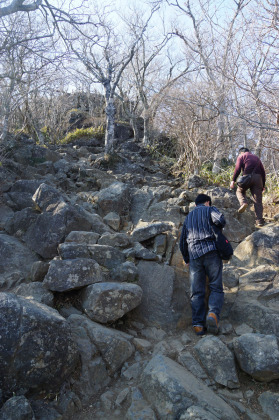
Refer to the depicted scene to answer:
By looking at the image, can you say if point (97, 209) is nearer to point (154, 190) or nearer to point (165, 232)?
point (154, 190)

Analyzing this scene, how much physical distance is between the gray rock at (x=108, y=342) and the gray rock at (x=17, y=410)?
1.04 metres

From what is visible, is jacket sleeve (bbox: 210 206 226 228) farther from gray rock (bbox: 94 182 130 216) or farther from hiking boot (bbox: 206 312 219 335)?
gray rock (bbox: 94 182 130 216)

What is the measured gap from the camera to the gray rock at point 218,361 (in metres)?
3.33

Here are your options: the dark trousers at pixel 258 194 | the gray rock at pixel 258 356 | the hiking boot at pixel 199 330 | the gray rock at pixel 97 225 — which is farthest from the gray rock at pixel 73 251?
the dark trousers at pixel 258 194

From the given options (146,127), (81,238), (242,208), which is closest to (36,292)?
(81,238)

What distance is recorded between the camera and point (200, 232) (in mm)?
4500

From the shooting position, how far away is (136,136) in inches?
685

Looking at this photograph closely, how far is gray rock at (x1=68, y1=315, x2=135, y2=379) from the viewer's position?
3.53m

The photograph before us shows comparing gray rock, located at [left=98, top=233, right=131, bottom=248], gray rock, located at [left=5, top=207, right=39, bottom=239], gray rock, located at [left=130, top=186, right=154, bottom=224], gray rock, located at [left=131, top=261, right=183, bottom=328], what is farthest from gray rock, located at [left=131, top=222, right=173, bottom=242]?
gray rock, located at [left=5, top=207, right=39, bottom=239]

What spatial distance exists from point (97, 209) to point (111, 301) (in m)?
3.90

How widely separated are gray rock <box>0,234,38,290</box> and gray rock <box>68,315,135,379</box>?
1277 millimetres

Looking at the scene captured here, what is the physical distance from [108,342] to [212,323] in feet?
4.20

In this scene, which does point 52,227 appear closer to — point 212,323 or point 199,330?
point 199,330

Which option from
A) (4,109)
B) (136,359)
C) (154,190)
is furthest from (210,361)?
(4,109)
